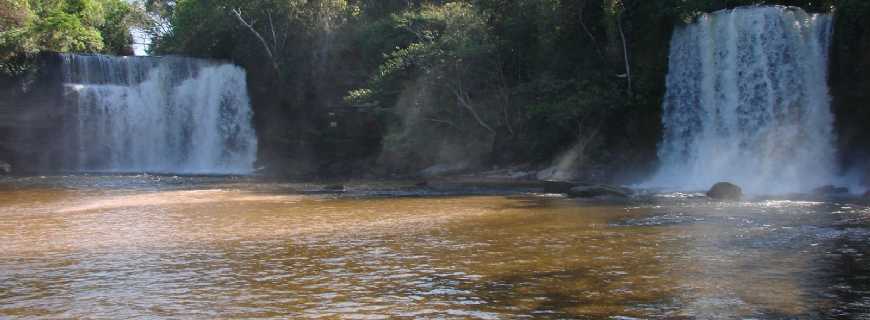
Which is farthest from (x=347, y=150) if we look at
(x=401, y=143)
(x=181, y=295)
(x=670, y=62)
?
(x=181, y=295)

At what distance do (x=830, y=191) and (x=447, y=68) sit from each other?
57.6 ft

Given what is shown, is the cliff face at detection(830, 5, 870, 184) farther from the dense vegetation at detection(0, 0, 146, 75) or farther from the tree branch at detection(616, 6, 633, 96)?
the dense vegetation at detection(0, 0, 146, 75)

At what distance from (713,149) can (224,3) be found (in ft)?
95.2

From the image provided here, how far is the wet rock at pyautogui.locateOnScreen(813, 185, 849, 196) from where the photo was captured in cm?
2251

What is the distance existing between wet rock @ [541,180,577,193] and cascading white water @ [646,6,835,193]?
3.02 metres

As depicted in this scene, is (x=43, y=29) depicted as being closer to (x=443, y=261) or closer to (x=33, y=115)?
(x=33, y=115)

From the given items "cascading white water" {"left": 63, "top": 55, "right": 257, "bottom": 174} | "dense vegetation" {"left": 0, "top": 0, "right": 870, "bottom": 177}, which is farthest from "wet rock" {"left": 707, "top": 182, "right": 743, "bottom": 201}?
"cascading white water" {"left": 63, "top": 55, "right": 257, "bottom": 174}

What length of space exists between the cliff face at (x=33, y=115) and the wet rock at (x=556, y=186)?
25353mm

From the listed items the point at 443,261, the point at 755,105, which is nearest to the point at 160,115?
the point at 755,105

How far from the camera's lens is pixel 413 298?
941 cm

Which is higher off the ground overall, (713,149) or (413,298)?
(713,149)

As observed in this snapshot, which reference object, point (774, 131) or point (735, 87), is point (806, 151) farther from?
point (735, 87)

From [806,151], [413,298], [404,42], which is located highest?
[404,42]

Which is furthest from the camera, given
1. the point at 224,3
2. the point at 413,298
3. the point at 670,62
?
the point at 224,3
